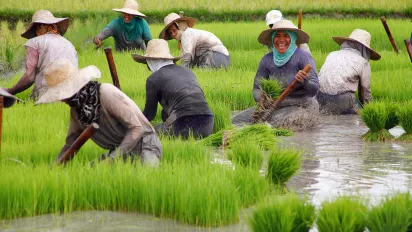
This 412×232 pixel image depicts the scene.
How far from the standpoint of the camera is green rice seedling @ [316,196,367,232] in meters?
4.35

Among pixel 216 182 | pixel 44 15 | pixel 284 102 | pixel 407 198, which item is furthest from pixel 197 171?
pixel 44 15

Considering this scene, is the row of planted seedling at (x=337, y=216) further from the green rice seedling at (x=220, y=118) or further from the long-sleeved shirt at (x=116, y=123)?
the green rice seedling at (x=220, y=118)

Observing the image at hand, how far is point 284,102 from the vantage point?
9.27m

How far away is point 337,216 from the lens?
437cm

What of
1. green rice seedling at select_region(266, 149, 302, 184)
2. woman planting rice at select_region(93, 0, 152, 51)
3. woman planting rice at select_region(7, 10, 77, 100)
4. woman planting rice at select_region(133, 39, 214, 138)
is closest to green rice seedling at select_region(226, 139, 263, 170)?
green rice seedling at select_region(266, 149, 302, 184)

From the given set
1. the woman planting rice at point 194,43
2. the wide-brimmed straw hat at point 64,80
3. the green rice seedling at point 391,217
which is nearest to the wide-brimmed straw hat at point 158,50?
the wide-brimmed straw hat at point 64,80

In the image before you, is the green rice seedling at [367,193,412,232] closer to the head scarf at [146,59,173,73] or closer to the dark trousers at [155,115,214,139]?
the dark trousers at [155,115,214,139]

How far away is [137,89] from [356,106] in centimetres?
250

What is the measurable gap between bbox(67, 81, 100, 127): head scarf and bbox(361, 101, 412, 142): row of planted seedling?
3188mm

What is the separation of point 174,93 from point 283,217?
366 centimetres

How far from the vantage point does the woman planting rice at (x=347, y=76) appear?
390 inches

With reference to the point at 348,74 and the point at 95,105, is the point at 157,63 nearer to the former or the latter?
the point at 95,105

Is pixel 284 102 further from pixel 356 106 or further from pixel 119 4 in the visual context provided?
pixel 119 4

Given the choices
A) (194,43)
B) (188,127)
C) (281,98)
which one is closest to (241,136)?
(188,127)
